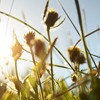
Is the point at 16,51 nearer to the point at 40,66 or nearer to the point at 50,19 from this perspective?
the point at 50,19

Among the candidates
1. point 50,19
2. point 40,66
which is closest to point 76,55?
point 50,19

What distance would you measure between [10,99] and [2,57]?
0.29 metres

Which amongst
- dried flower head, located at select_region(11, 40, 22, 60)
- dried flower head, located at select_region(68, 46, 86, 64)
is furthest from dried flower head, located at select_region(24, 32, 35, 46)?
dried flower head, located at select_region(68, 46, 86, 64)

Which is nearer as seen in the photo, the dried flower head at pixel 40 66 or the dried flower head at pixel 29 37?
the dried flower head at pixel 40 66

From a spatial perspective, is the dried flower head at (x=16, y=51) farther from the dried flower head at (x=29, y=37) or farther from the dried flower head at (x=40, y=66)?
the dried flower head at (x=40, y=66)

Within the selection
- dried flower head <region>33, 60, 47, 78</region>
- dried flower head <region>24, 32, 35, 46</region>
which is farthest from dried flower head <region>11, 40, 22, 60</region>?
dried flower head <region>33, 60, 47, 78</region>

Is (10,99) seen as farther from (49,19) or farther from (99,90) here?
(99,90)

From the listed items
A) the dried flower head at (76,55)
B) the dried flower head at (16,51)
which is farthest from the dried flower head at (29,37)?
the dried flower head at (76,55)

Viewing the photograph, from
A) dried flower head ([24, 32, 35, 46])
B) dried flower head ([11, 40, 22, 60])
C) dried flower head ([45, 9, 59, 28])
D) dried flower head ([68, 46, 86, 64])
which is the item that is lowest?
dried flower head ([68, 46, 86, 64])

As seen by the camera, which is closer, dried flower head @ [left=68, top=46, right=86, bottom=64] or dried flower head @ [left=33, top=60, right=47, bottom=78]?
dried flower head @ [left=33, top=60, right=47, bottom=78]

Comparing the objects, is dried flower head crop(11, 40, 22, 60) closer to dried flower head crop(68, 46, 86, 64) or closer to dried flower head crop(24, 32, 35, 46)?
dried flower head crop(24, 32, 35, 46)

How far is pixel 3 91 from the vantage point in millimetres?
983

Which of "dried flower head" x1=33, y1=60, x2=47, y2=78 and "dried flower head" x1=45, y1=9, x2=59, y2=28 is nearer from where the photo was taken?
"dried flower head" x1=33, y1=60, x2=47, y2=78

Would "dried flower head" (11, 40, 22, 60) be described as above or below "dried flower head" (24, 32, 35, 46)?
below
